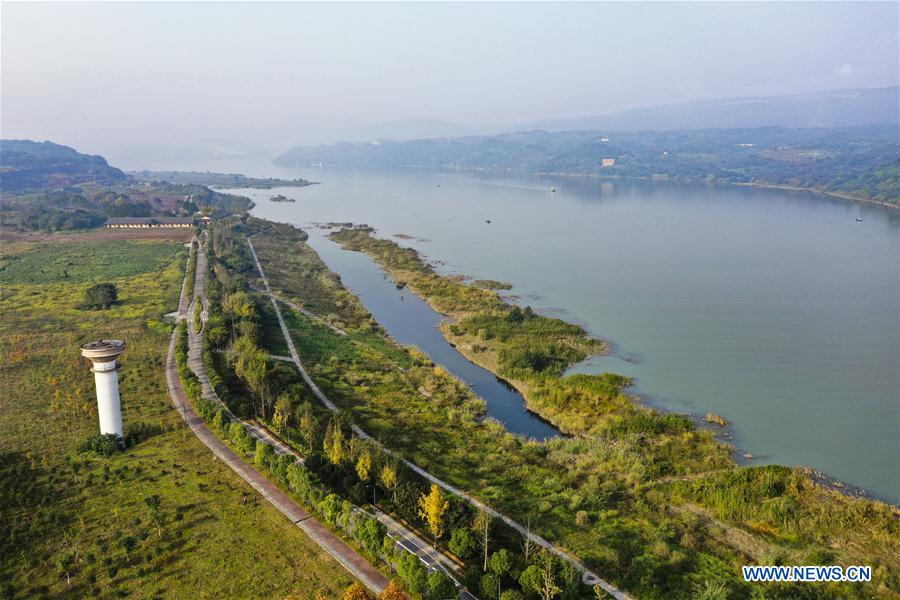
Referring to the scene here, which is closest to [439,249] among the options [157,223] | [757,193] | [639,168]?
[157,223]

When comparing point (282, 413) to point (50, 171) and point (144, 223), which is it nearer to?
point (144, 223)

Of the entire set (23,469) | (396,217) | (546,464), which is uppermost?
(396,217)

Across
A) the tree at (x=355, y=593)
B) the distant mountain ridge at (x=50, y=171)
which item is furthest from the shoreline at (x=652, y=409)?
the distant mountain ridge at (x=50, y=171)

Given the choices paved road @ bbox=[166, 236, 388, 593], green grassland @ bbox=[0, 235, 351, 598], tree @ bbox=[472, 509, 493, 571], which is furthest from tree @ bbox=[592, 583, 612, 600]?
green grassland @ bbox=[0, 235, 351, 598]

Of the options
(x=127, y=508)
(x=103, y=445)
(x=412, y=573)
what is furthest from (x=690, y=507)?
(x=103, y=445)

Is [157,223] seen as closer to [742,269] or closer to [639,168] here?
[742,269]

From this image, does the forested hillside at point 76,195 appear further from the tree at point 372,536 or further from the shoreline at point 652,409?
the tree at point 372,536
